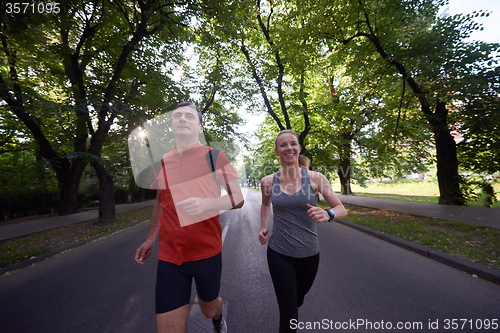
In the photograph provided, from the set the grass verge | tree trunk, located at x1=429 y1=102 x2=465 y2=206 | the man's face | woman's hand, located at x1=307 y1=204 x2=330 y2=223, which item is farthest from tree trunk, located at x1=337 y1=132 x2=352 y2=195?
the man's face

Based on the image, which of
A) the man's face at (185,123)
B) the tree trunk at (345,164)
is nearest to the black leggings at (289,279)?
the man's face at (185,123)

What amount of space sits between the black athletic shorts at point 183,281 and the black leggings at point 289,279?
510 mm

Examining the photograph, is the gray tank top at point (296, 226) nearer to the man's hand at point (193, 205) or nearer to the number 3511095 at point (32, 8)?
the man's hand at point (193, 205)

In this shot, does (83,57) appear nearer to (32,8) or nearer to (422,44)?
(32,8)

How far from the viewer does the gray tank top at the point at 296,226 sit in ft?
6.44

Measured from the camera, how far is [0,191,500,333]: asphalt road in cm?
255

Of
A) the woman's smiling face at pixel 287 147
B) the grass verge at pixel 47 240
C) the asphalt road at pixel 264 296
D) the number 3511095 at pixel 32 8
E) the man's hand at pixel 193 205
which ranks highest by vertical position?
the number 3511095 at pixel 32 8

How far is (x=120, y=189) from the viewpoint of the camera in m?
20.5

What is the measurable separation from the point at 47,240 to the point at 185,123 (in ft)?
26.9

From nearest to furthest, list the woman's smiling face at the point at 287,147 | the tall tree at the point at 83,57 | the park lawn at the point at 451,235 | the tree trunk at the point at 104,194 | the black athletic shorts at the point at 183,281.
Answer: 1. the black athletic shorts at the point at 183,281
2. the woman's smiling face at the point at 287,147
3. the park lawn at the point at 451,235
4. the tall tree at the point at 83,57
5. the tree trunk at the point at 104,194

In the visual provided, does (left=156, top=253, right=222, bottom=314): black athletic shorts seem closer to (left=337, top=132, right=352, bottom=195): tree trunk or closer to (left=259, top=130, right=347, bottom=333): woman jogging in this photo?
(left=259, top=130, right=347, bottom=333): woman jogging

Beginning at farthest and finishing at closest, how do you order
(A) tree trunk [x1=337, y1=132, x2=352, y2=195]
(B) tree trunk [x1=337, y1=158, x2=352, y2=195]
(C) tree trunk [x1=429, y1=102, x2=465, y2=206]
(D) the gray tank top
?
(B) tree trunk [x1=337, y1=158, x2=352, y2=195], (A) tree trunk [x1=337, y1=132, x2=352, y2=195], (C) tree trunk [x1=429, y1=102, x2=465, y2=206], (D) the gray tank top

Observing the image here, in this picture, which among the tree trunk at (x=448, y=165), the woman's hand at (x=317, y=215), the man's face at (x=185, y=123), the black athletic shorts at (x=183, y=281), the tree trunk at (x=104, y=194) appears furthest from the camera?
→ the tree trunk at (x=448, y=165)

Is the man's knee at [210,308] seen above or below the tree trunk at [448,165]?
below
